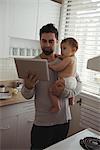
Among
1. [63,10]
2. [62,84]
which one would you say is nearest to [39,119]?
[62,84]

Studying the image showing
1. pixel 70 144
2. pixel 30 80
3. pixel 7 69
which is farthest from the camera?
pixel 7 69

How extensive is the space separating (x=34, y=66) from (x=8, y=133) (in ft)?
3.42

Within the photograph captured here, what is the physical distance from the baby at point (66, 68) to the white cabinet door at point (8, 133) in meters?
0.69

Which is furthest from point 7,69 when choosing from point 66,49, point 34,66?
point 34,66

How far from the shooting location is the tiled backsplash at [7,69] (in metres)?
2.41

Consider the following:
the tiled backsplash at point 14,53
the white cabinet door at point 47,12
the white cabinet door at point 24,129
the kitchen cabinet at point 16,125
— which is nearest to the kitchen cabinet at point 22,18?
the white cabinet door at point 47,12

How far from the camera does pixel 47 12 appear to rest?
2527 mm

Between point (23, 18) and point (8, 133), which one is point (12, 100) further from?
point (23, 18)

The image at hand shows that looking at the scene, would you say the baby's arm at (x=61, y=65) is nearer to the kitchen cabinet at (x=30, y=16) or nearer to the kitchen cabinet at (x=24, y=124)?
the kitchen cabinet at (x=24, y=124)

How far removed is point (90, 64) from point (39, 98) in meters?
0.63

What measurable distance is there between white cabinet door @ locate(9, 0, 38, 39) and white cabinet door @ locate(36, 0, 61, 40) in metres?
0.09

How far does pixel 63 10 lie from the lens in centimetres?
276

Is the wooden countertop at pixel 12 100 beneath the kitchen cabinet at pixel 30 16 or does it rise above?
beneath

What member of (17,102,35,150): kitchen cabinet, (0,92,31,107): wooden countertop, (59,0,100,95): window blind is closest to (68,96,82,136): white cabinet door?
(59,0,100,95): window blind
